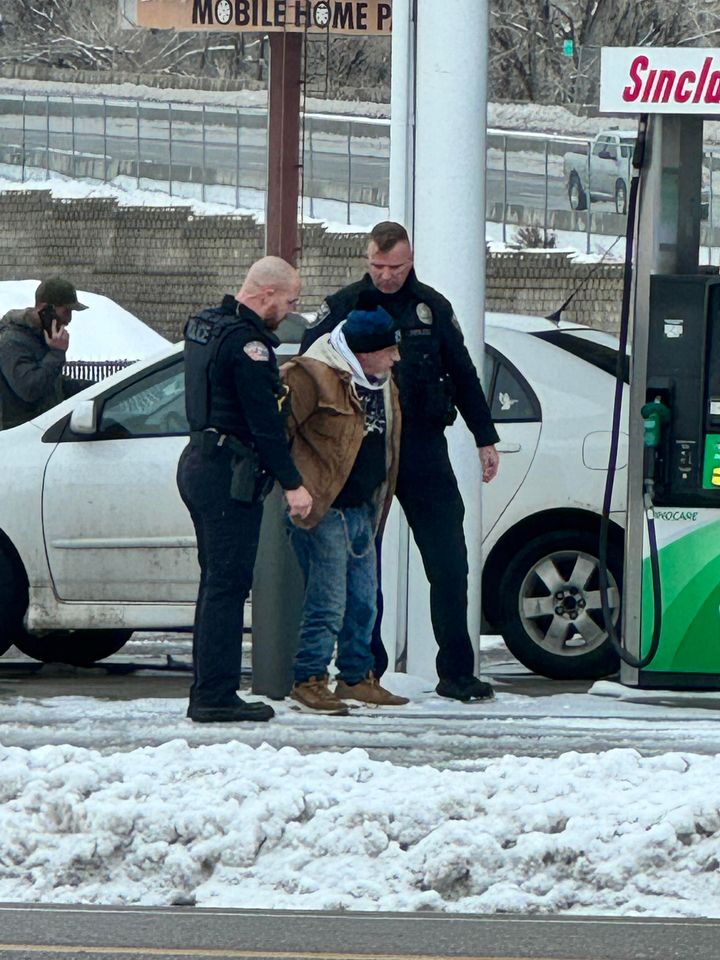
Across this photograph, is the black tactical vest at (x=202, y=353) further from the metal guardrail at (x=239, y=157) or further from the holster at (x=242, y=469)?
the metal guardrail at (x=239, y=157)

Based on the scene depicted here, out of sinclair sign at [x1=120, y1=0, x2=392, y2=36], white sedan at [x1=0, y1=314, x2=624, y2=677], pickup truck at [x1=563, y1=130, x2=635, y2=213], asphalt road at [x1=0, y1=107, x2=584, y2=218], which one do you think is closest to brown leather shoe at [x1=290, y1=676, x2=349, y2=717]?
white sedan at [x1=0, y1=314, x2=624, y2=677]

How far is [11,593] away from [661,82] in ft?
12.4

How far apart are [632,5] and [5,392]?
39.2m

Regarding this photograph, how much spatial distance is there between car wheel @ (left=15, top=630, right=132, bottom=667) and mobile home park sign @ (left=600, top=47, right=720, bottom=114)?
3889 millimetres

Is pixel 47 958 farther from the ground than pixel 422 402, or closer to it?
closer to it

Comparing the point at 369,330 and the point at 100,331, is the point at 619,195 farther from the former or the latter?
the point at 369,330

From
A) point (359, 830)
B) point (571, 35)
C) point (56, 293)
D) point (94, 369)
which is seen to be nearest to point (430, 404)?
point (359, 830)

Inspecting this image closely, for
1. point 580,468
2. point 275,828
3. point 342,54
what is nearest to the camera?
point 275,828

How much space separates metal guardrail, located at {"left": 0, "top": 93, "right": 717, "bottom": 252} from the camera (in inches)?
1647

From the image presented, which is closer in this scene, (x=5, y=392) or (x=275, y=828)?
(x=275, y=828)

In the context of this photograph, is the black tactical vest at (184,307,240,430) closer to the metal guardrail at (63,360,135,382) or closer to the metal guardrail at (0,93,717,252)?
the metal guardrail at (63,360,135,382)

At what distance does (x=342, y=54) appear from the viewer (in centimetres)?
5672

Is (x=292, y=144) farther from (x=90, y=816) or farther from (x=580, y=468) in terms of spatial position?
(x=90, y=816)

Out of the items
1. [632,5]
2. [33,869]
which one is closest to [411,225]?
[33,869]
